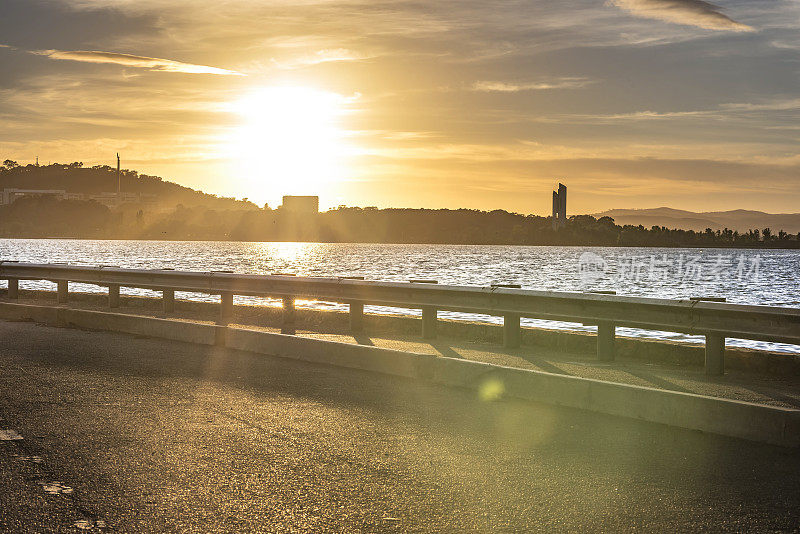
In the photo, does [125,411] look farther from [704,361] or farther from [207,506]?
[704,361]

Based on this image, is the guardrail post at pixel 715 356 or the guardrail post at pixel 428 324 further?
the guardrail post at pixel 428 324

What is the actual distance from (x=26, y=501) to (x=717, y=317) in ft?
24.1

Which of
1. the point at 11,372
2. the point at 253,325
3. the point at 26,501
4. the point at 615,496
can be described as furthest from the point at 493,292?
the point at 26,501

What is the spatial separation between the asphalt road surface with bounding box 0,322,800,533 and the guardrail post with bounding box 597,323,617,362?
275cm

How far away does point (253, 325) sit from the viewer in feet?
52.1

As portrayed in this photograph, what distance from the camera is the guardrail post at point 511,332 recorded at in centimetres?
1248

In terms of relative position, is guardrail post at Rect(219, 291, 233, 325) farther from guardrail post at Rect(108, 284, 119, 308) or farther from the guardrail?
guardrail post at Rect(108, 284, 119, 308)

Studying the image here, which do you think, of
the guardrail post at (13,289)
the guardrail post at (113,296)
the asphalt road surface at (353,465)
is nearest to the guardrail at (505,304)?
the guardrail post at (113,296)

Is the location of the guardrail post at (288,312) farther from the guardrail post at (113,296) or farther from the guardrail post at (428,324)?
the guardrail post at (113,296)

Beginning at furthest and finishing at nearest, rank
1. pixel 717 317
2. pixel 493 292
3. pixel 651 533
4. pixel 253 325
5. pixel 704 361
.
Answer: pixel 253 325 → pixel 493 292 → pixel 704 361 → pixel 717 317 → pixel 651 533

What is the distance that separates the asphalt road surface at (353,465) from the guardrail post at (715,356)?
8.65ft

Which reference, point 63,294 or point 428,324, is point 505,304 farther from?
point 63,294

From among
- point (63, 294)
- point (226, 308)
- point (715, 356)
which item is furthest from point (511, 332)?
point (63, 294)

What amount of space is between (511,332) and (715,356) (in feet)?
10.3
